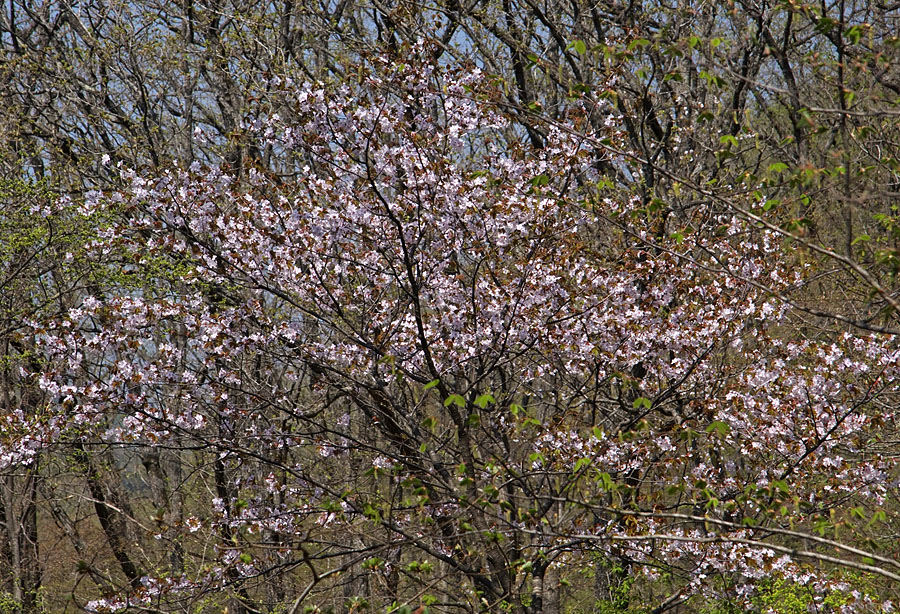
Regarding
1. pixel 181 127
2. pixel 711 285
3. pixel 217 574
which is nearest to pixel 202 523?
pixel 217 574

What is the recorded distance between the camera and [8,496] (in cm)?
1055

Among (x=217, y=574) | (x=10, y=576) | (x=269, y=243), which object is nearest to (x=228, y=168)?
(x=269, y=243)

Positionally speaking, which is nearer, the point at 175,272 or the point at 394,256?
the point at 394,256

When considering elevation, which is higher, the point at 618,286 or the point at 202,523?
the point at 618,286

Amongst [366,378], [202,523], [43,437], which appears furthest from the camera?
[366,378]

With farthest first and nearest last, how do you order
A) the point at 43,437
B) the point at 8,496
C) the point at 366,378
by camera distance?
the point at 8,496
the point at 366,378
the point at 43,437

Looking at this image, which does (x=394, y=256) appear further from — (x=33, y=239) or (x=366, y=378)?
(x=33, y=239)

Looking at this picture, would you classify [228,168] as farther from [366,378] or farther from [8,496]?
[8,496]

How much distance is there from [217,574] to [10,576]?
20.6 ft

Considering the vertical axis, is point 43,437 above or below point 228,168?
below

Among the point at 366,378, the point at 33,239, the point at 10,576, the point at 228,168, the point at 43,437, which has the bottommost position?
the point at 10,576

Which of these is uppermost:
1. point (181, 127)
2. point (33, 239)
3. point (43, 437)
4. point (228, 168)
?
point (181, 127)

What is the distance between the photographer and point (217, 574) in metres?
6.46

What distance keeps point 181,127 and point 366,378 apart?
6589 mm
